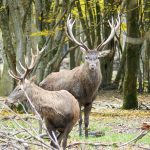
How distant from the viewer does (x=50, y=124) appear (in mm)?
8266

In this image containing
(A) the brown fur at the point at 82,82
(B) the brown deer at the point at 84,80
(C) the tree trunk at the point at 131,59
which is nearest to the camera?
(B) the brown deer at the point at 84,80

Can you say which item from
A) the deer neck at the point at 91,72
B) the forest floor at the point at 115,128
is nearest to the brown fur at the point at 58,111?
the forest floor at the point at 115,128

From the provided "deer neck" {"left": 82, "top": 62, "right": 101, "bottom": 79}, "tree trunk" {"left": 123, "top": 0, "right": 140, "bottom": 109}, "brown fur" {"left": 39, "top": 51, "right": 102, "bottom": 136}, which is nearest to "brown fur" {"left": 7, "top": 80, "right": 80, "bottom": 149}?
"brown fur" {"left": 39, "top": 51, "right": 102, "bottom": 136}

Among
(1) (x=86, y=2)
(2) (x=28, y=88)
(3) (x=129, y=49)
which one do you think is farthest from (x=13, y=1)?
(2) (x=28, y=88)

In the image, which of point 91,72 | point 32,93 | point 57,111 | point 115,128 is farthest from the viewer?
point 115,128

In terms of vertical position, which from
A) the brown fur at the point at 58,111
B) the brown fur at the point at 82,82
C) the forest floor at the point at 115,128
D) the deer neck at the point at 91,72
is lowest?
the forest floor at the point at 115,128

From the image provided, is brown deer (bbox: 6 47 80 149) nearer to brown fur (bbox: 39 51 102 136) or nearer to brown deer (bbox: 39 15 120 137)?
brown deer (bbox: 39 15 120 137)

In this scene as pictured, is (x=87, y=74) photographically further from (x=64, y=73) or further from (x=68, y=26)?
(x=68, y=26)

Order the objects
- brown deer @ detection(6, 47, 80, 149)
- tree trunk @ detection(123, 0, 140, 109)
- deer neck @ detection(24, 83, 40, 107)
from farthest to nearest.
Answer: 1. tree trunk @ detection(123, 0, 140, 109)
2. deer neck @ detection(24, 83, 40, 107)
3. brown deer @ detection(6, 47, 80, 149)

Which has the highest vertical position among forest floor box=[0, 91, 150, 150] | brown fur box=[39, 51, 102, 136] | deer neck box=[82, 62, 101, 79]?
deer neck box=[82, 62, 101, 79]

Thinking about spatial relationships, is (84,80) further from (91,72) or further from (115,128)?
(115,128)

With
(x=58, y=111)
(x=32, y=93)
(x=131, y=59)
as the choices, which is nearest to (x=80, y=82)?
(x=32, y=93)

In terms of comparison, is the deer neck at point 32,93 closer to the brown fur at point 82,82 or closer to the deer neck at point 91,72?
the brown fur at point 82,82

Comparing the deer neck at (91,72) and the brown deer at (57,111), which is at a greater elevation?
the brown deer at (57,111)
